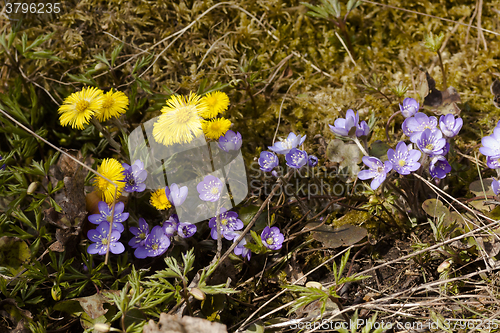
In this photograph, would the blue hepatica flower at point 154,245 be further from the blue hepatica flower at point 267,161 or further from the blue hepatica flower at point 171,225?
the blue hepatica flower at point 267,161

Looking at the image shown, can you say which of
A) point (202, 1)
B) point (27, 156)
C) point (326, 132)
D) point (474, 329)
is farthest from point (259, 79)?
point (474, 329)

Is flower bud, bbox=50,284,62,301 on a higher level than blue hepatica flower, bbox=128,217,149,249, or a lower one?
lower

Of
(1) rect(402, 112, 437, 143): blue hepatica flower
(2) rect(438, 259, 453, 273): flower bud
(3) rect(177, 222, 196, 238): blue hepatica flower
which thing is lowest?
(2) rect(438, 259, 453, 273): flower bud

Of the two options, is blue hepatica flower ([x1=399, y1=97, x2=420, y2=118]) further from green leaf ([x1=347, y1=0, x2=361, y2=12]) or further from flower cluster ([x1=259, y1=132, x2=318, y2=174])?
green leaf ([x1=347, y1=0, x2=361, y2=12])

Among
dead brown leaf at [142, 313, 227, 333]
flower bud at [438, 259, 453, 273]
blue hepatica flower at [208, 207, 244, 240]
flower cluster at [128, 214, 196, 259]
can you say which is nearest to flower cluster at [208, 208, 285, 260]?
blue hepatica flower at [208, 207, 244, 240]

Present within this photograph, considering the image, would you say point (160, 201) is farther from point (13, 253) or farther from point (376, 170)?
point (376, 170)

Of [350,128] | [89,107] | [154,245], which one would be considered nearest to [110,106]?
[89,107]

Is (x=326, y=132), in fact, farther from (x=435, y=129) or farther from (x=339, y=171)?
(x=435, y=129)

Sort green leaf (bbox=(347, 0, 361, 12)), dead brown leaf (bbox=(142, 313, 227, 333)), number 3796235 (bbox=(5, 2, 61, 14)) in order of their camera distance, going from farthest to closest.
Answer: number 3796235 (bbox=(5, 2, 61, 14))
green leaf (bbox=(347, 0, 361, 12))
dead brown leaf (bbox=(142, 313, 227, 333))
